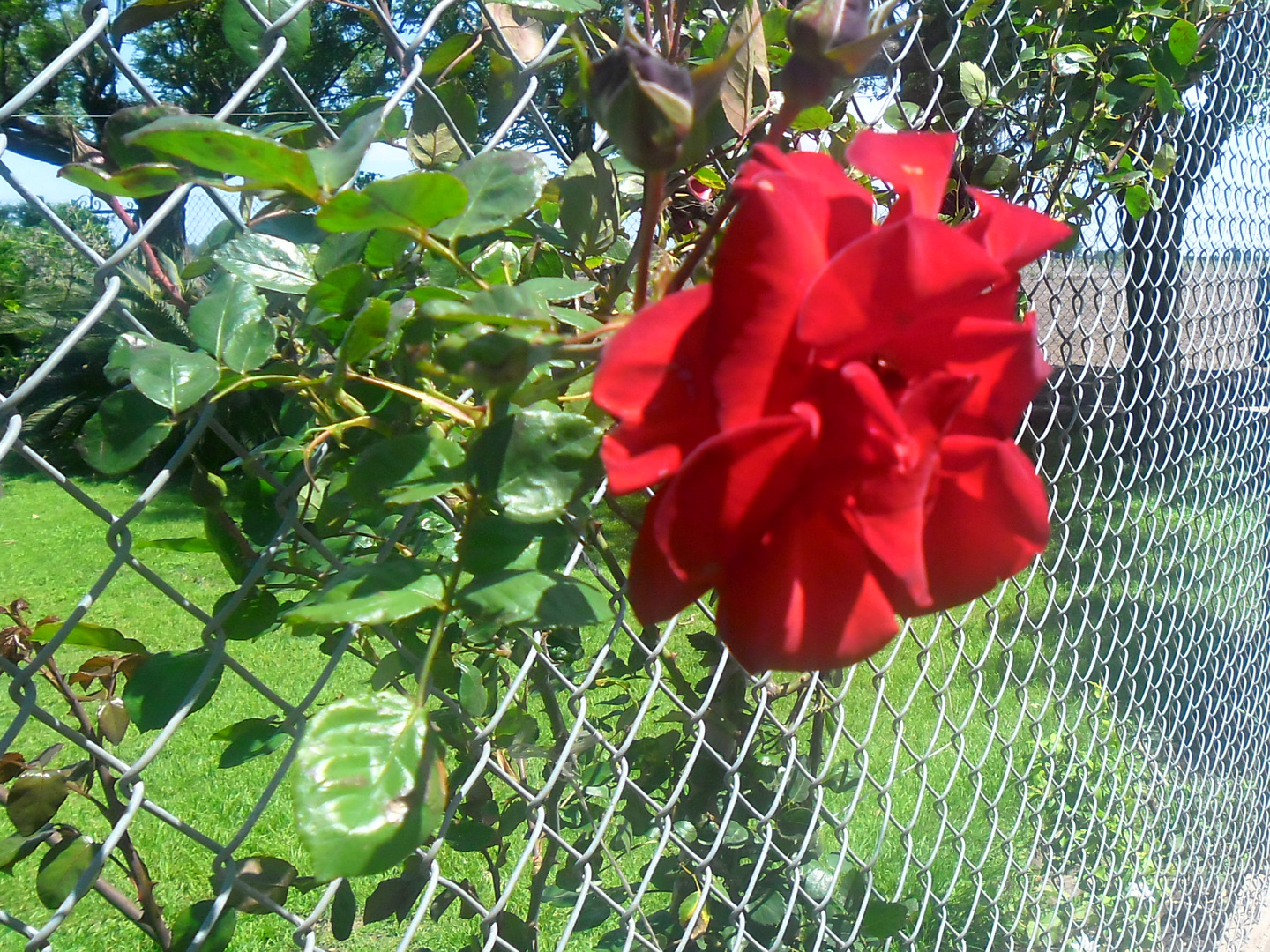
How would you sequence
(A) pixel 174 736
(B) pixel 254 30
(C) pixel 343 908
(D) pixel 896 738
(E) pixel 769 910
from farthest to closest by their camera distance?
1. (A) pixel 174 736
2. (D) pixel 896 738
3. (E) pixel 769 910
4. (C) pixel 343 908
5. (B) pixel 254 30

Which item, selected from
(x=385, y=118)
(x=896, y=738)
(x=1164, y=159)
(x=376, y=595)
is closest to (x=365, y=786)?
(x=376, y=595)

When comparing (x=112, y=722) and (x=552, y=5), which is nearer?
(x=552, y=5)

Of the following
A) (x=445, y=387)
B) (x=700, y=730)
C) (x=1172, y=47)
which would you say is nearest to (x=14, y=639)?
(x=445, y=387)

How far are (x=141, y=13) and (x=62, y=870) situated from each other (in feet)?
1.74

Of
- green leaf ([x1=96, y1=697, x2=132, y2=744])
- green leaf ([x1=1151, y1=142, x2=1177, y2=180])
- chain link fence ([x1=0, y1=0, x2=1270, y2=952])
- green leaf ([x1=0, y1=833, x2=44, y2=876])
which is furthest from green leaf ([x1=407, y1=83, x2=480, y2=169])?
green leaf ([x1=1151, y1=142, x2=1177, y2=180])

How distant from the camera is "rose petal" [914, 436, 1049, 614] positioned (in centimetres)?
37

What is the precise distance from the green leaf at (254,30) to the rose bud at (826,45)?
→ 0.98 ft

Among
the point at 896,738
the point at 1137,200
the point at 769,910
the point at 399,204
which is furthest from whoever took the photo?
the point at 1137,200

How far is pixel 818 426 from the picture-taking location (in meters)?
0.34

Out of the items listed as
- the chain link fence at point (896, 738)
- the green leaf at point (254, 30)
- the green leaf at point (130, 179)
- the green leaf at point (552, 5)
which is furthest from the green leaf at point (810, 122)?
the green leaf at point (130, 179)

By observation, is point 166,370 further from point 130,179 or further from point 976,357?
point 976,357

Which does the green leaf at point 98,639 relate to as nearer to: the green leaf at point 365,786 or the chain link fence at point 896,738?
the chain link fence at point 896,738

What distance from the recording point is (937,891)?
1821mm

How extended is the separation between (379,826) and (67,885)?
314 mm
